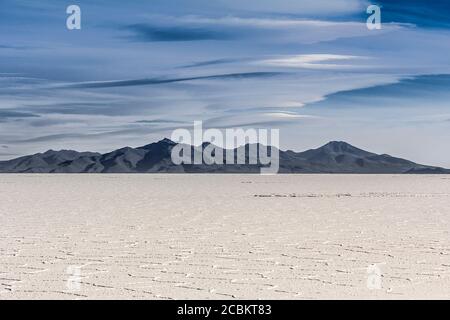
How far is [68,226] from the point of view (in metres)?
11.6

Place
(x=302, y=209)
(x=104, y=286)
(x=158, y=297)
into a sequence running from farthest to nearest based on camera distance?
1. (x=302, y=209)
2. (x=104, y=286)
3. (x=158, y=297)

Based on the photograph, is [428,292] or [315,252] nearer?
[428,292]

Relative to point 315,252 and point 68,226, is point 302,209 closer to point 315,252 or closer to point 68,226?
point 68,226

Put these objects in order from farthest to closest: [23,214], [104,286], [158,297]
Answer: [23,214], [104,286], [158,297]

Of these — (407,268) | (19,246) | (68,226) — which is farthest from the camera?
(68,226)

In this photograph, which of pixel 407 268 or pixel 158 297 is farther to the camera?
pixel 407 268

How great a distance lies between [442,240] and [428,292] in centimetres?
405
